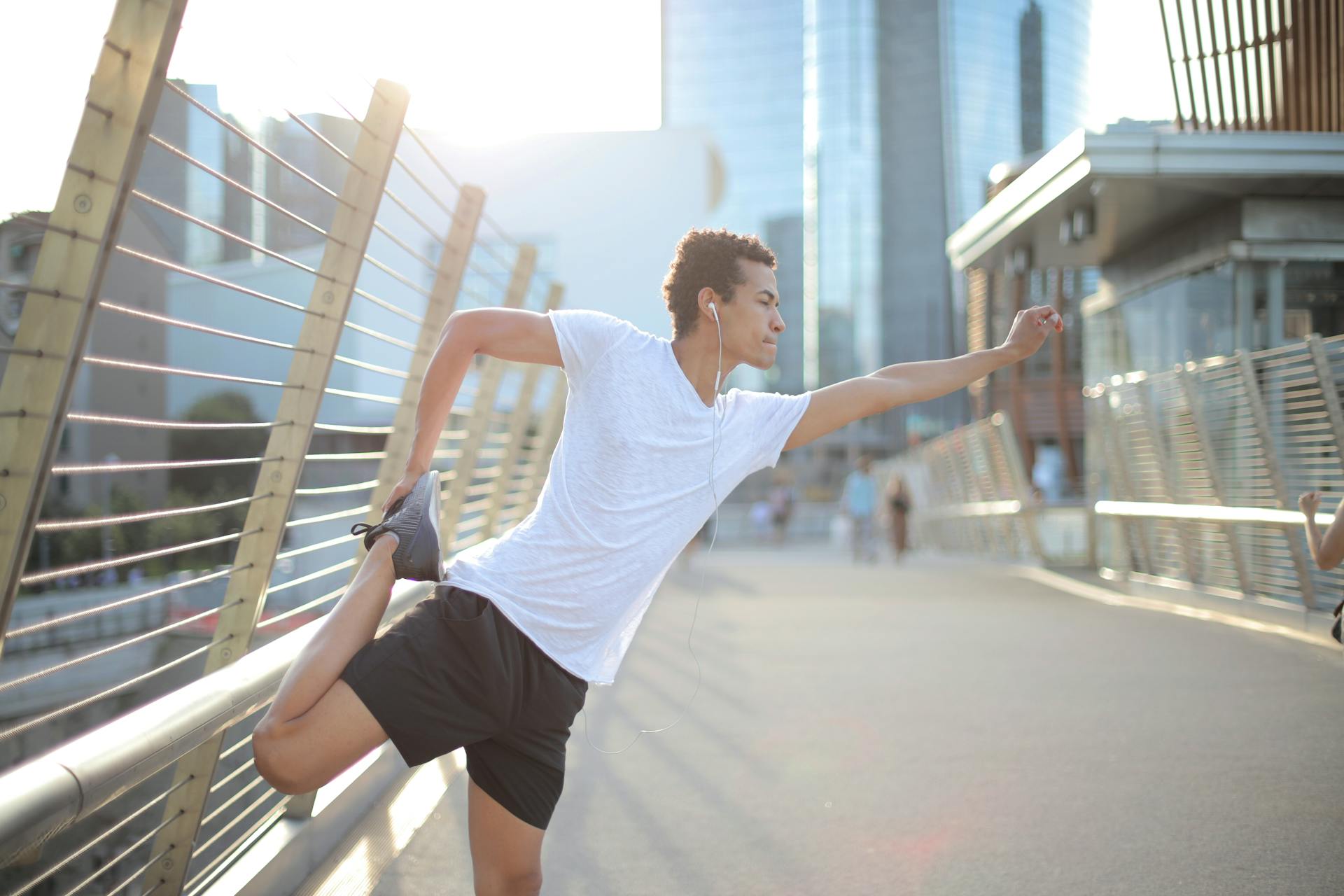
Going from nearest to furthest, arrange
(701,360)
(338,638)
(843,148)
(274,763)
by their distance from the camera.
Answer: (274,763), (338,638), (701,360), (843,148)

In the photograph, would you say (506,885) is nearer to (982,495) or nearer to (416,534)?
(416,534)

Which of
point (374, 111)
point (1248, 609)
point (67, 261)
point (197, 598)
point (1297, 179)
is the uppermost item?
point (1297, 179)

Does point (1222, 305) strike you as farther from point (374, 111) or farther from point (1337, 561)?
point (374, 111)

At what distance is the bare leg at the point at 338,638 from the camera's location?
2367 millimetres

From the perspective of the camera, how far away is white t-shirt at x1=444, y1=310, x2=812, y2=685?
261 centimetres

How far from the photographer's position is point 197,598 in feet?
67.8

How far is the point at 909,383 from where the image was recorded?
313cm

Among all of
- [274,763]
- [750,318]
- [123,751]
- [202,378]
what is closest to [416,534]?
[274,763]

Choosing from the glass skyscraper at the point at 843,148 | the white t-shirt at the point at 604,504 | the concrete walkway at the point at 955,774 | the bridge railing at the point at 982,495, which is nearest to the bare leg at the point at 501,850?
the white t-shirt at the point at 604,504

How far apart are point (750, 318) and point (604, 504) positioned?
24.5 inches

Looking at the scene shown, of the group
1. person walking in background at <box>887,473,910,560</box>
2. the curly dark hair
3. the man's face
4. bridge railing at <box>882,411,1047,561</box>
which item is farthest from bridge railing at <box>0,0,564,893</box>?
person walking in background at <box>887,473,910,560</box>

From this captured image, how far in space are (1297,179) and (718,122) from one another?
11496 cm

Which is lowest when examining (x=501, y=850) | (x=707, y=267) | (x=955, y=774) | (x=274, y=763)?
(x=955, y=774)

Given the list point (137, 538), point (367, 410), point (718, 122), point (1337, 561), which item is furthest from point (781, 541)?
point (718, 122)
